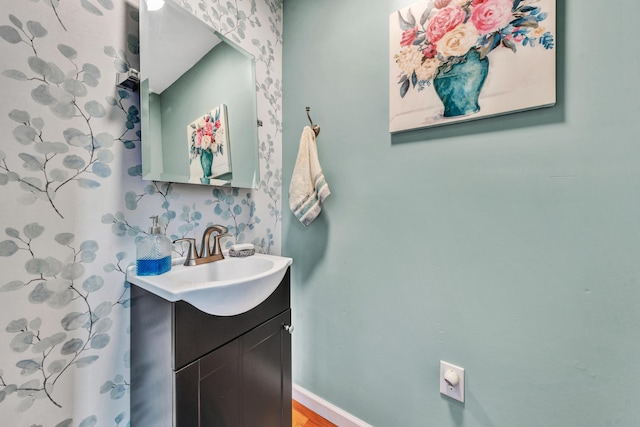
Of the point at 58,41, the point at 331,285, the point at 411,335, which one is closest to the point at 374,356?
the point at 411,335

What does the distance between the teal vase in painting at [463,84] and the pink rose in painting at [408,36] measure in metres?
0.18

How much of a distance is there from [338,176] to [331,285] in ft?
1.70

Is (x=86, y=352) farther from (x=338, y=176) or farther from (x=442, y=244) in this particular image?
(x=442, y=244)

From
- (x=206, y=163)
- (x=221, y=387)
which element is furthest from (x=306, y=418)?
(x=206, y=163)

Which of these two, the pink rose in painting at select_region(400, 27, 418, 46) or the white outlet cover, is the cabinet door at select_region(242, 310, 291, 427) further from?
the pink rose in painting at select_region(400, 27, 418, 46)

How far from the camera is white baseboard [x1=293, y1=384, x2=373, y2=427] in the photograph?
1088 mm

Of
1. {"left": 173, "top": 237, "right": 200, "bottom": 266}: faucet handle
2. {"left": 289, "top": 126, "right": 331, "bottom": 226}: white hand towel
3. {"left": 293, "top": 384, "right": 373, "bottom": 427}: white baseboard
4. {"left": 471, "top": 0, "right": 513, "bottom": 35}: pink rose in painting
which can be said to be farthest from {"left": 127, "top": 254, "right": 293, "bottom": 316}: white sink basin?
{"left": 471, "top": 0, "right": 513, "bottom": 35}: pink rose in painting

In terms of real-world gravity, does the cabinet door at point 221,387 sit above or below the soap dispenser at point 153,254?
below

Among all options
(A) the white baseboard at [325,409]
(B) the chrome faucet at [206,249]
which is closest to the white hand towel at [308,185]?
(B) the chrome faucet at [206,249]

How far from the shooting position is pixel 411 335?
939 millimetres

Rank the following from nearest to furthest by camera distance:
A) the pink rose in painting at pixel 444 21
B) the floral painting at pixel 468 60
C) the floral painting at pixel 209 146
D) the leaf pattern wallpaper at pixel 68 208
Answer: the leaf pattern wallpaper at pixel 68 208 → the floral painting at pixel 468 60 → the pink rose in painting at pixel 444 21 → the floral painting at pixel 209 146

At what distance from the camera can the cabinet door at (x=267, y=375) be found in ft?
2.56

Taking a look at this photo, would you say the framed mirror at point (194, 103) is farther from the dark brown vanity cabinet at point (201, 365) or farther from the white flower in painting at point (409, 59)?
the white flower in painting at point (409, 59)

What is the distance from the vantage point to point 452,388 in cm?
85
